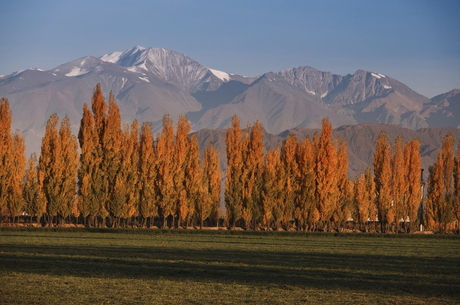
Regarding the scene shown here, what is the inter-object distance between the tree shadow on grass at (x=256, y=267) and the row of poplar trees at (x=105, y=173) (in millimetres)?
33972

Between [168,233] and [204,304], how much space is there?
148ft

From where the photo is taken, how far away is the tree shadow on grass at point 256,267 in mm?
23047

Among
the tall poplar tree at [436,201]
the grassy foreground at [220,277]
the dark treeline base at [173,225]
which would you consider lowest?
the grassy foreground at [220,277]

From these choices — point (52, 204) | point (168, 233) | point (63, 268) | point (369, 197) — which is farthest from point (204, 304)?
point (369, 197)

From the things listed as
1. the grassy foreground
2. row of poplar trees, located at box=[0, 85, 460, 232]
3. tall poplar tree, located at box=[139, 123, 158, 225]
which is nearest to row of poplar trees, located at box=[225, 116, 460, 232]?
row of poplar trees, located at box=[0, 85, 460, 232]

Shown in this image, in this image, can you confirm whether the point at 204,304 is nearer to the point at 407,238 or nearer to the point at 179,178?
the point at 407,238

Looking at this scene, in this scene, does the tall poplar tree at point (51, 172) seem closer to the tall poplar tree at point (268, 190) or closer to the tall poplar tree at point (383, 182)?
the tall poplar tree at point (268, 190)

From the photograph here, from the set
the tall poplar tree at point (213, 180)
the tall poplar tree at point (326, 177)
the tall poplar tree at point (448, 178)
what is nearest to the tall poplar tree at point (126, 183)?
the tall poplar tree at point (213, 180)

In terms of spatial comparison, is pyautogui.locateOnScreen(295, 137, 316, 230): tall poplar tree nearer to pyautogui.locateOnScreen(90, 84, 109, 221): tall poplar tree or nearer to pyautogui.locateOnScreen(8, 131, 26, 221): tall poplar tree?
pyautogui.locateOnScreen(90, 84, 109, 221): tall poplar tree

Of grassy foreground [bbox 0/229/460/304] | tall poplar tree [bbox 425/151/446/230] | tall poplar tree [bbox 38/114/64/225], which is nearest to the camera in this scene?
grassy foreground [bbox 0/229/460/304]

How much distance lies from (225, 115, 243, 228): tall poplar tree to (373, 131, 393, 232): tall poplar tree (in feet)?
52.8

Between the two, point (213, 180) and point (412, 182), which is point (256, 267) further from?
point (213, 180)

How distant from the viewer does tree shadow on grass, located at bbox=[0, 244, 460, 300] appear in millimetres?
23047

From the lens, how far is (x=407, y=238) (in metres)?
63.1
